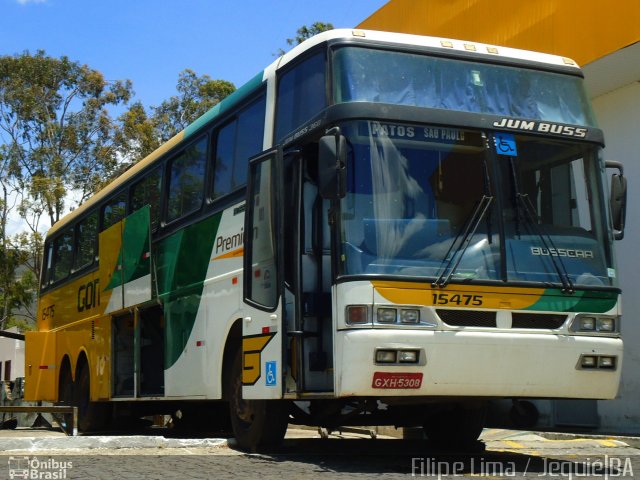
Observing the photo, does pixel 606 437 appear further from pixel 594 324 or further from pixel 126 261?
pixel 126 261

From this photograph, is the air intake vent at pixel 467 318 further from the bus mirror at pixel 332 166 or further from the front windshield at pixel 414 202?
the bus mirror at pixel 332 166

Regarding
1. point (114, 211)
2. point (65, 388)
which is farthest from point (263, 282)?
point (65, 388)

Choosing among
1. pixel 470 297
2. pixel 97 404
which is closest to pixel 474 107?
pixel 470 297

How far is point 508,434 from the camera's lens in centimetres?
1248

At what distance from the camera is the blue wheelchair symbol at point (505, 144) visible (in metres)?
8.06

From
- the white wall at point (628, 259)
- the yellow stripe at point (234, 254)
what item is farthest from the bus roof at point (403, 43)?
the white wall at point (628, 259)

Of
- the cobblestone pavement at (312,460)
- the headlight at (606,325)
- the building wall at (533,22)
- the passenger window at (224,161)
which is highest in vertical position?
the building wall at (533,22)

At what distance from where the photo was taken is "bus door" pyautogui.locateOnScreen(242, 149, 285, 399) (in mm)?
8297

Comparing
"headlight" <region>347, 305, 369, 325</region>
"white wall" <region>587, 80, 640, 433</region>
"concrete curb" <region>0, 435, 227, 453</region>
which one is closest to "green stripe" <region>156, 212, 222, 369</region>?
"concrete curb" <region>0, 435, 227, 453</region>

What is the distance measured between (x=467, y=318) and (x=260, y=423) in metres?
2.40

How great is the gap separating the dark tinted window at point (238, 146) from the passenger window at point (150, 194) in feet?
6.80

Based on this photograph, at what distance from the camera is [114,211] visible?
47.0 ft

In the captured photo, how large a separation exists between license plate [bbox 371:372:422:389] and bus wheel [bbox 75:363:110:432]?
27.7ft

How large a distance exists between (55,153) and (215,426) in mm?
27114
